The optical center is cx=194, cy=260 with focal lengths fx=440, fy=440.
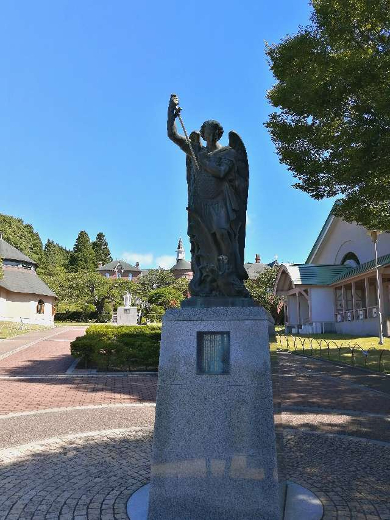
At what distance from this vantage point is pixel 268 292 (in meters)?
52.2

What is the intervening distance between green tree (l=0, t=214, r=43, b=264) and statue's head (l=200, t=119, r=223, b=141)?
7159 cm

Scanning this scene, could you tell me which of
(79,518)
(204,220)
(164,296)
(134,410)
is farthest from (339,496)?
(164,296)

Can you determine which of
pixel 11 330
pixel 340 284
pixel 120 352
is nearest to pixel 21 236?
pixel 11 330

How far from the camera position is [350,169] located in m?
11.7

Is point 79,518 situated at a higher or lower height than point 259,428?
lower

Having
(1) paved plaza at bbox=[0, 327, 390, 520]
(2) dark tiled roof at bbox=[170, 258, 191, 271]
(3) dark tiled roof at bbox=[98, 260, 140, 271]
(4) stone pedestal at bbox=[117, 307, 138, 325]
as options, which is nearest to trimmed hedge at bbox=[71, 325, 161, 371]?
(1) paved plaza at bbox=[0, 327, 390, 520]

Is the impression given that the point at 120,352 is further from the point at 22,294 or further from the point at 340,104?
the point at 22,294

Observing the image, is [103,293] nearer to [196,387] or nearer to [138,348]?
[138,348]

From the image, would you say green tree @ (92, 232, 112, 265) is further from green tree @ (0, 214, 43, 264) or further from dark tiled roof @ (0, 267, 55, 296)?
dark tiled roof @ (0, 267, 55, 296)

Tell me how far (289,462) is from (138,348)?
33.9ft

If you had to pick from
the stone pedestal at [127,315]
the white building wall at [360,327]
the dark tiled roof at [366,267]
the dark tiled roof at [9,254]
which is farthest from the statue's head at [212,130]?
the dark tiled roof at [9,254]

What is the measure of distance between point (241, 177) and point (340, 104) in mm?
8956

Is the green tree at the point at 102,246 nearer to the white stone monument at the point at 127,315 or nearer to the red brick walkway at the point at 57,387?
the white stone monument at the point at 127,315

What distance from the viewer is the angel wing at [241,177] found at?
477 centimetres
